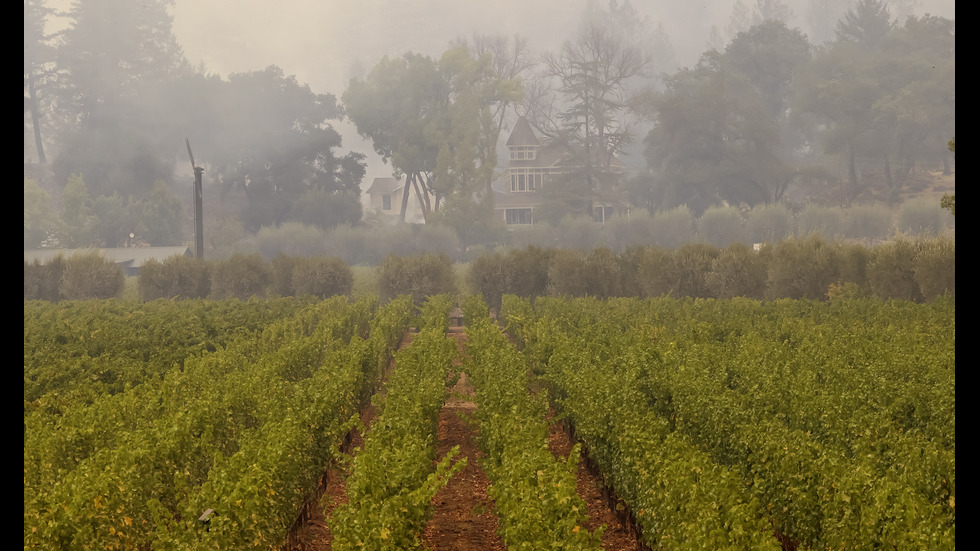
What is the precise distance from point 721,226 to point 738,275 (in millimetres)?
29465

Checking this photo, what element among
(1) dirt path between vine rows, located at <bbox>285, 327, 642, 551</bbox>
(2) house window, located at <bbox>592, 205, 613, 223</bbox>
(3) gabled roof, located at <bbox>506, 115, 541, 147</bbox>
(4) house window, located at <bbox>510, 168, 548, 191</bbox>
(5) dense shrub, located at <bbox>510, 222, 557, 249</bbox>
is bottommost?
(1) dirt path between vine rows, located at <bbox>285, 327, 642, 551</bbox>

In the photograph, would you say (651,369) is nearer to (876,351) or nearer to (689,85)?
(876,351)

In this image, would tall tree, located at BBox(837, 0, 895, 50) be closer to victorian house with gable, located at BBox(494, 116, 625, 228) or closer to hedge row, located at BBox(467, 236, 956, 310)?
victorian house with gable, located at BBox(494, 116, 625, 228)

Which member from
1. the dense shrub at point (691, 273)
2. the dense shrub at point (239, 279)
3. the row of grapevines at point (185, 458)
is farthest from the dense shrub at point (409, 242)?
the row of grapevines at point (185, 458)

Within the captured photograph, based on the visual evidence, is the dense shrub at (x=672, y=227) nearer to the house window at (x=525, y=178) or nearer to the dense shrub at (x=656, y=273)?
the house window at (x=525, y=178)

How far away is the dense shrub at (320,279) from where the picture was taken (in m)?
38.3

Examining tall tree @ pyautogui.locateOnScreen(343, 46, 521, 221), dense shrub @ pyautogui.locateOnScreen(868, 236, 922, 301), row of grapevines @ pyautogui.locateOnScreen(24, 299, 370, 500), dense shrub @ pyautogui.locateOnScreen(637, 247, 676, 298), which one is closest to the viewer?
row of grapevines @ pyautogui.locateOnScreen(24, 299, 370, 500)

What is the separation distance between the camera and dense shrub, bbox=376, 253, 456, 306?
37.2 metres

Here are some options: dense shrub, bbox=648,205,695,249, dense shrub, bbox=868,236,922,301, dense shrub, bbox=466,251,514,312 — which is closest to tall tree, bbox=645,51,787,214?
dense shrub, bbox=648,205,695,249

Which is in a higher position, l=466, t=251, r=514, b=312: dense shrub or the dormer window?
the dormer window

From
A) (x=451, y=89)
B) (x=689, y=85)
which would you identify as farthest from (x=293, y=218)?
(x=689, y=85)

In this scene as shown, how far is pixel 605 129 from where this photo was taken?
7675 centimetres

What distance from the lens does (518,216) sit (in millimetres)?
75812

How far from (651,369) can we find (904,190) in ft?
192
